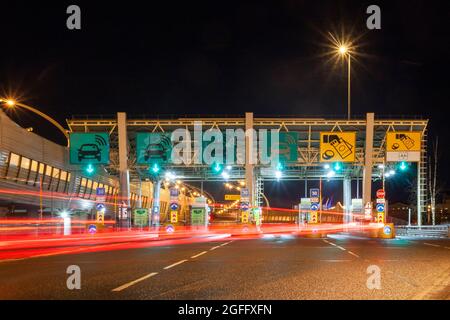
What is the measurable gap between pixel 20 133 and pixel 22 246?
44.7 feet

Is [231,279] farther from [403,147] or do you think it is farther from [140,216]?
[403,147]

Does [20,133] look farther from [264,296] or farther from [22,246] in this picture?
[264,296]

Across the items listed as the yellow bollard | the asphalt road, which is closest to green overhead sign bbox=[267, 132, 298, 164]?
the yellow bollard

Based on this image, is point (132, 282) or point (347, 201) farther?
point (347, 201)

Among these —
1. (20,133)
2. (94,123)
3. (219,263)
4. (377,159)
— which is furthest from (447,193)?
(219,263)

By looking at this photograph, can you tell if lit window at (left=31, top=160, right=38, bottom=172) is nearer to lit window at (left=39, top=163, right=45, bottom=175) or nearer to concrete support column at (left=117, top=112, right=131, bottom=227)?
lit window at (left=39, top=163, right=45, bottom=175)

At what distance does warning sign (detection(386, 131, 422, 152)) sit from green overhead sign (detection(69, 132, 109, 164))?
23448mm

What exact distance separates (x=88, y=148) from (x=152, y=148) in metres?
5.19

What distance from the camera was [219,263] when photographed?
14.8 m

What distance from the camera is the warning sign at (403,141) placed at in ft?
146

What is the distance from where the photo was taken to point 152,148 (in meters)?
44.8

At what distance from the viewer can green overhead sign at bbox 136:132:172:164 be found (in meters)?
44.8

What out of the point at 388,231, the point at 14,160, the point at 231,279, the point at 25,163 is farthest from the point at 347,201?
the point at 231,279

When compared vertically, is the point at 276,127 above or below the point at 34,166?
above
